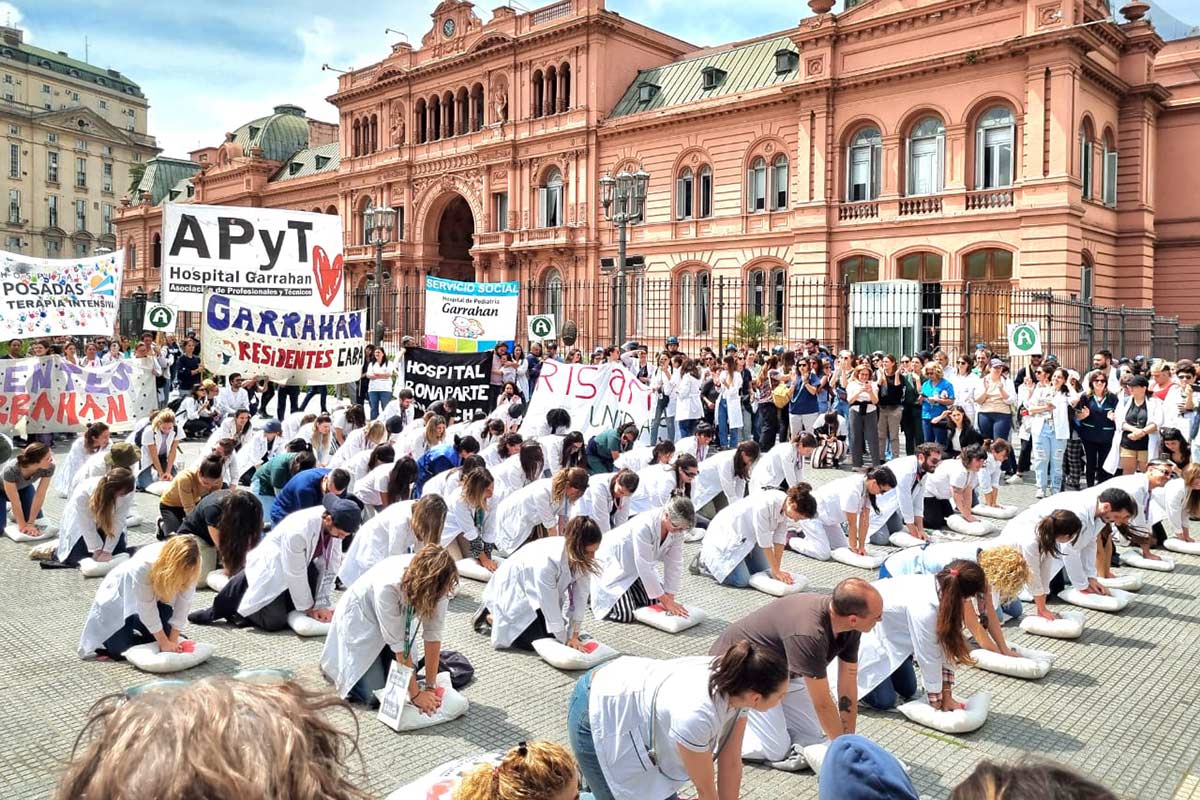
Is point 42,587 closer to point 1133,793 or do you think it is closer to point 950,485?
point 1133,793

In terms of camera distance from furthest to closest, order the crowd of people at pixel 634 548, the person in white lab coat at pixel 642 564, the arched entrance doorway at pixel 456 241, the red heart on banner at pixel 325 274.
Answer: the arched entrance doorway at pixel 456 241, the red heart on banner at pixel 325 274, the person in white lab coat at pixel 642 564, the crowd of people at pixel 634 548

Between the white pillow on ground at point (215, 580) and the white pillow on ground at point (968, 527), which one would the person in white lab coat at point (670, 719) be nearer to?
the white pillow on ground at point (215, 580)

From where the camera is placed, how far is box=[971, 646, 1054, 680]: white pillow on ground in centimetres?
716

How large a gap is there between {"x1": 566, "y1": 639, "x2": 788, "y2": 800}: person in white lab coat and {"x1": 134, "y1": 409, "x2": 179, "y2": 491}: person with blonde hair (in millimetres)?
10740

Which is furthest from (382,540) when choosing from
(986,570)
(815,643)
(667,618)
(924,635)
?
(986,570)

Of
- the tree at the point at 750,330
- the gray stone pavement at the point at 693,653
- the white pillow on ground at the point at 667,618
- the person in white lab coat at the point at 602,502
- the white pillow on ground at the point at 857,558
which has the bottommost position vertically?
the gray stone pavement at the point at 693,653

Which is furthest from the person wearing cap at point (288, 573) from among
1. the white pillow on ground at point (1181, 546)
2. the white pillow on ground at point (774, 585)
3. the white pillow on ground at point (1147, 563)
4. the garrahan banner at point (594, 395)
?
the white pillow on ground at point (1181, 546)

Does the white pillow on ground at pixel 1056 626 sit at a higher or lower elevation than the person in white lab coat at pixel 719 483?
lower

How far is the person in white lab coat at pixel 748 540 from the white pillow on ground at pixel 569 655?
239 cm

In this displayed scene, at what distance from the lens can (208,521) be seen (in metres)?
8.62

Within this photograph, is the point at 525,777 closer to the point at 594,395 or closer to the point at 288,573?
the point at 288,573

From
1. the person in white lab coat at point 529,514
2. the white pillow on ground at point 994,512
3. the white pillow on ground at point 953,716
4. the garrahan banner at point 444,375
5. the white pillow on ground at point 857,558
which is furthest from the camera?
the garrahan banner at point 444,375

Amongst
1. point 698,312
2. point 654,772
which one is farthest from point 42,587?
point 698,312

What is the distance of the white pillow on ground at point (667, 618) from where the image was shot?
824 centimetres
